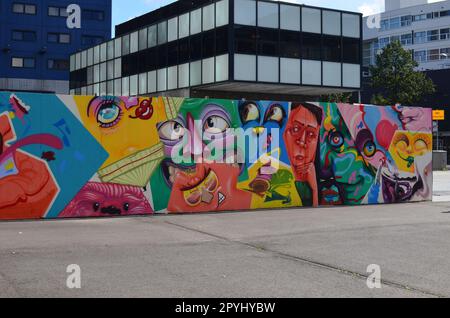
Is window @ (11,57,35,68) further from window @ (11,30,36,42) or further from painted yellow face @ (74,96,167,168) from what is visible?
painted yellow face @ (74,96,167,168)

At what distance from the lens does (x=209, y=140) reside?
1262 cm

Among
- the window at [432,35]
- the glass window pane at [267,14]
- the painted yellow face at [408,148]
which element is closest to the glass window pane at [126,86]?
the glass window pane at [267,14]

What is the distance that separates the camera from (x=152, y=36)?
41.1m

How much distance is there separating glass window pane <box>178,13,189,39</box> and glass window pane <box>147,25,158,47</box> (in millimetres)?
3096

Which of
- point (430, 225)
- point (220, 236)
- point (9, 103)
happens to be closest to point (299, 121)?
point (430, 225)

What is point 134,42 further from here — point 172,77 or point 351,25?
point 351,25

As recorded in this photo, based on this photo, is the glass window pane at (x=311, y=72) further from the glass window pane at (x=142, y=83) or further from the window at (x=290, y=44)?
the glass window pane at (x=142, y=83)

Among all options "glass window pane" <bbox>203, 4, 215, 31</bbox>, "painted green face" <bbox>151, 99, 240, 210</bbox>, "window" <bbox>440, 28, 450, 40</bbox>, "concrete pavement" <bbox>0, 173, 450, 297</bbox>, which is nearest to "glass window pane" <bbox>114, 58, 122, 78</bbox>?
"glass window pane" <bbox>203, 4, 215, 31</bbox>

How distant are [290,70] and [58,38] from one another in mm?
49526

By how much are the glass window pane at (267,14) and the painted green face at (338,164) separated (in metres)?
21.6

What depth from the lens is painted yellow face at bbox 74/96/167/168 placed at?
11656mm
